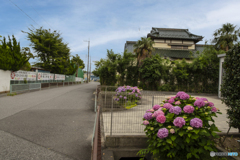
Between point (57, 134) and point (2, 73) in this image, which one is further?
point (2, 73)

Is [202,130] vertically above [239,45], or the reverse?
[239,45]

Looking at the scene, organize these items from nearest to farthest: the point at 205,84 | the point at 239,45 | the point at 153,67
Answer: the point at 239,45 < the point at 153,67 < the point at 205,84

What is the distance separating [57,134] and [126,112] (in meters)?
1.94

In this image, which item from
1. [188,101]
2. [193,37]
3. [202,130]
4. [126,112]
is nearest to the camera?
[202,130]

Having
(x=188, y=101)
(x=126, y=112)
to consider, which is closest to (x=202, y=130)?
(x=188, y=101)

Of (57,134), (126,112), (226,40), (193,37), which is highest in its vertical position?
(193,37)

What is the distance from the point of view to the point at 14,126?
4625 millimetres

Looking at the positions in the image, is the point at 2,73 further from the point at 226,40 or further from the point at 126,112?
the point at 226,40

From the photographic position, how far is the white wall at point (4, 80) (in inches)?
462

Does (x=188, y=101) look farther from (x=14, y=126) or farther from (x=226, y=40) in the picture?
(x=226, y=40)

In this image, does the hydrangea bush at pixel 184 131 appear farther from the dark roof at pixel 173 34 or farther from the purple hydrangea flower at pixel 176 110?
the dark roof at pixel 173 34

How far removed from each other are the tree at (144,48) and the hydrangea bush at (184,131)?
12.1m

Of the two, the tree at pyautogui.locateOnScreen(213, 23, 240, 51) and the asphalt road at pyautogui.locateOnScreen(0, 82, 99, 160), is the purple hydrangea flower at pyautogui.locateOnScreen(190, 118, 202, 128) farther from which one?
the tree at pyautogui.locateOnScreen(213, 23, 240, 51)

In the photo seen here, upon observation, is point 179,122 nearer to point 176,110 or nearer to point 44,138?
point 176,110
